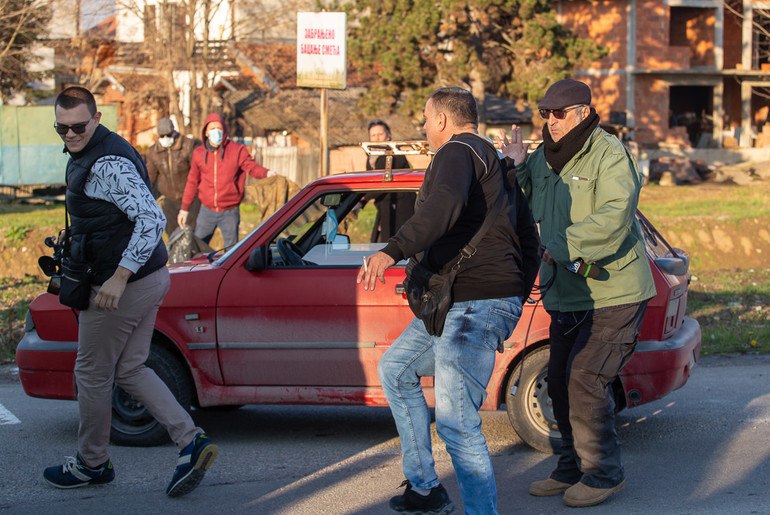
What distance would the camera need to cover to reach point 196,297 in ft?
18.2

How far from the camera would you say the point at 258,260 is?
5.43 meters

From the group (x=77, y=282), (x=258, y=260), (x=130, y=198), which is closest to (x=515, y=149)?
(x=258, y=260)

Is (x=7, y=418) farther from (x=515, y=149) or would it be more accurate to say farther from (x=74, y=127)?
(x=515, y=149)

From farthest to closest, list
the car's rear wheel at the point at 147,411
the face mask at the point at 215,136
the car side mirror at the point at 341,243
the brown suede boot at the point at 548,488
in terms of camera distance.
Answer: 1. the face mask at the point at 215,136
2. the car side mirror at the point at 341,243
3. the car's rear wheel at the point at 147,411
4. the brown suede boot at the point at 548,488

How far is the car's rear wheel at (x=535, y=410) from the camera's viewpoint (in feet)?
17.5

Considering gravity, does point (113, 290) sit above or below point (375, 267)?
below

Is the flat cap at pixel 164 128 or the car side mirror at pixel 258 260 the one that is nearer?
the car side mirror at pixel 258 260

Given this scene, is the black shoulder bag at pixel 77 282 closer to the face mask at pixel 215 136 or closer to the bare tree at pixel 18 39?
the face mask at pixel 215 136

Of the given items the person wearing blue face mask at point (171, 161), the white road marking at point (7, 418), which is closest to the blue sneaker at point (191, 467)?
the white road marking at point (7, 418)

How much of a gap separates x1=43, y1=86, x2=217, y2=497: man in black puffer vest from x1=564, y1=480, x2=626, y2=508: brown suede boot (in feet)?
6.03

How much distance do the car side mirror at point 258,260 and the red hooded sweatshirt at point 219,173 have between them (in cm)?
389

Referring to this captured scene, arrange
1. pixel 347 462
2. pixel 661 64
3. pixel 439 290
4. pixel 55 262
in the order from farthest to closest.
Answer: pixel 661 64, pixel 347 462, pixel 55 262, pixel 439 290

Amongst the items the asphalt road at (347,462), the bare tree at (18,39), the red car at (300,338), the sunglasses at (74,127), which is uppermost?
the bare tree at (18,39)

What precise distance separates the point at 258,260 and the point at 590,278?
2064mm
